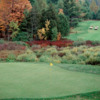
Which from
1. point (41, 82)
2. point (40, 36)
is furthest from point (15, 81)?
point (40, 36)

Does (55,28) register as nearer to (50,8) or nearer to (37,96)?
(50,8)

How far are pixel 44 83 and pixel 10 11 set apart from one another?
2414 cm

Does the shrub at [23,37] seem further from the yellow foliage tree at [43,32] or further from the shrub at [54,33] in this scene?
the shrub at [54,33]

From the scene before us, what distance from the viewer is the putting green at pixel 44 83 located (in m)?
5.07

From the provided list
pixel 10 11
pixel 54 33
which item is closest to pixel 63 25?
pixel 54 33

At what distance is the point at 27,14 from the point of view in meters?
27.2

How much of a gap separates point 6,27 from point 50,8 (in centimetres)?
727

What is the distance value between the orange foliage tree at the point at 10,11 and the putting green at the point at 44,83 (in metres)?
21.8

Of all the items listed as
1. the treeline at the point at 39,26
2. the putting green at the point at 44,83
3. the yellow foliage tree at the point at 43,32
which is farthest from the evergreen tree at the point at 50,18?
the putting green at the point at 44,83

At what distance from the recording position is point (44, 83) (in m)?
5.73

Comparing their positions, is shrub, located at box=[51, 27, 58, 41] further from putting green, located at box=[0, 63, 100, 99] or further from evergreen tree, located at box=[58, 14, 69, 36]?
putting green, located at box=[0, 63, 100, 99]

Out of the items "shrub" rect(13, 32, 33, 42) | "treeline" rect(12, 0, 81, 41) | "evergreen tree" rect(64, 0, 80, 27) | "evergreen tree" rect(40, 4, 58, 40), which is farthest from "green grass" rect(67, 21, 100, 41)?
"shrub" rect(13, 32, 33, 42)

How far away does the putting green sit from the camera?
5.07 m

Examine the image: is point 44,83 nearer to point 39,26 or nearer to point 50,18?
point 39,26
